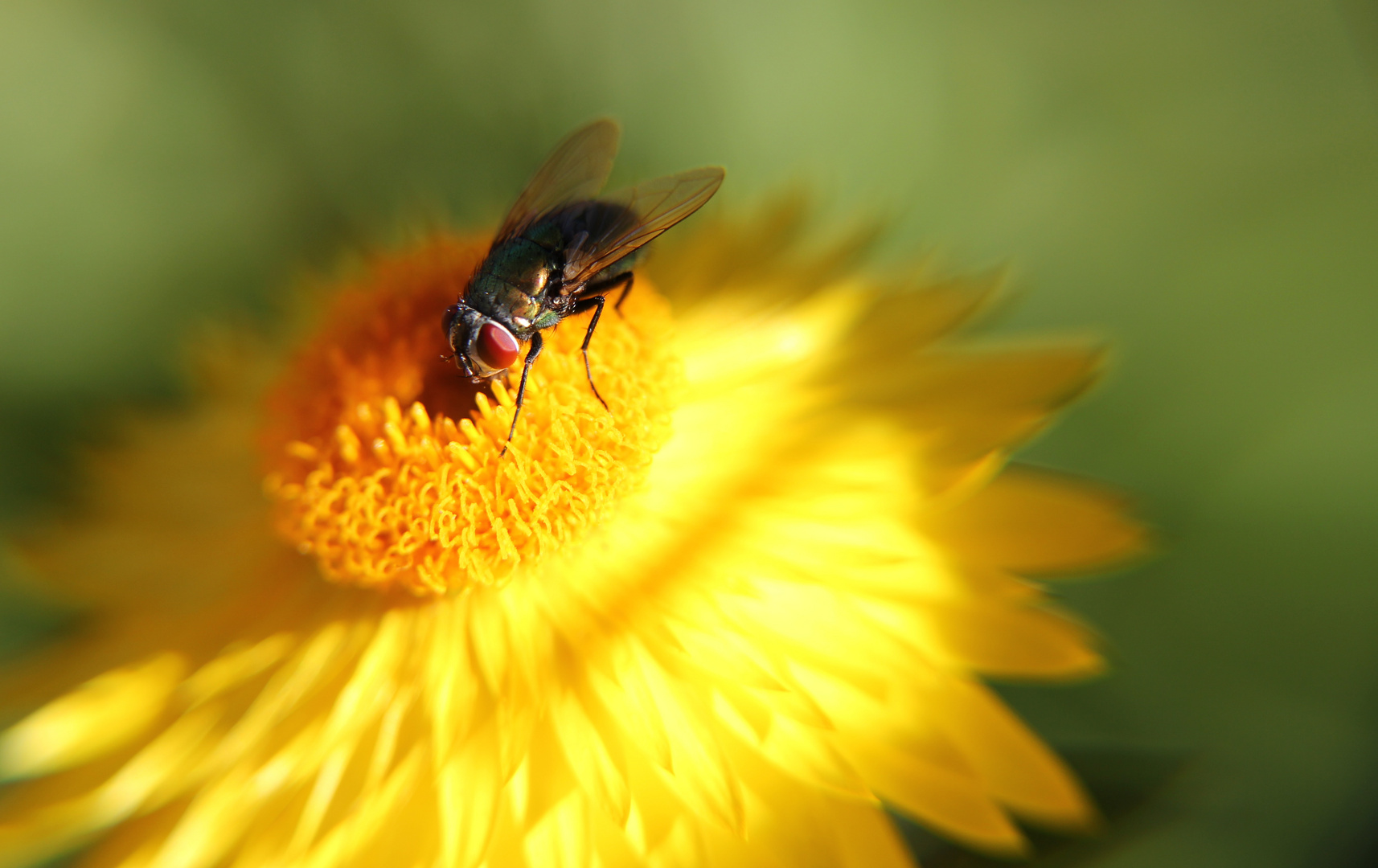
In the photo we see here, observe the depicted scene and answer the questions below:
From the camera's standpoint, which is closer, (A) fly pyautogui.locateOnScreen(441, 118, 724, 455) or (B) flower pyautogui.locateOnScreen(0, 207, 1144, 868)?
(B) flower pyautogui.locateOnScreen(0, 207, 1144, 868)

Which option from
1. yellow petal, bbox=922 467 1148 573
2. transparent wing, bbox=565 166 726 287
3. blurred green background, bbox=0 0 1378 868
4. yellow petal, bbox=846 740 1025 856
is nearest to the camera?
yellow petal, bbox=846 740 1025 856

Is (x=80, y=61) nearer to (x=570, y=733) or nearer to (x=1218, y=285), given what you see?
(x=570, y=733)

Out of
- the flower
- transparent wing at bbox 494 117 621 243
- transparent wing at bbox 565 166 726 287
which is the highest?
transparent wing at bbox 494 117 621 243

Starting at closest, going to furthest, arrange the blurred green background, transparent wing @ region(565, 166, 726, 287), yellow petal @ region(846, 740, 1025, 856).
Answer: yellow petal @ region(846, 740, 1025, 856), transparent wing @ region(565, 166, 726, 287), the blurred green background

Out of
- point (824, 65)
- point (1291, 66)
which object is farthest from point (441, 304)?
point (1291, 66)

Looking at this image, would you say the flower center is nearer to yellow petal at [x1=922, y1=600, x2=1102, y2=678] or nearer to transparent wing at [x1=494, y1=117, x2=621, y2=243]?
transparent wing at [x1=494, y1=117, x2=621, y2=243]

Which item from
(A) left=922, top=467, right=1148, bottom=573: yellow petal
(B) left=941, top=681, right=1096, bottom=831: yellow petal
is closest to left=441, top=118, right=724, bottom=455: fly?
(A) left=922, top=467, right=1148, bottom=573: yellow petal

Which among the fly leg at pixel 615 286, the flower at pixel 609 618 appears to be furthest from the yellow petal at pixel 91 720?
the fly leg at pixel 615 286

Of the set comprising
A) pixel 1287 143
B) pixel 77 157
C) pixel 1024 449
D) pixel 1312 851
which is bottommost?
pixel 1312 851
